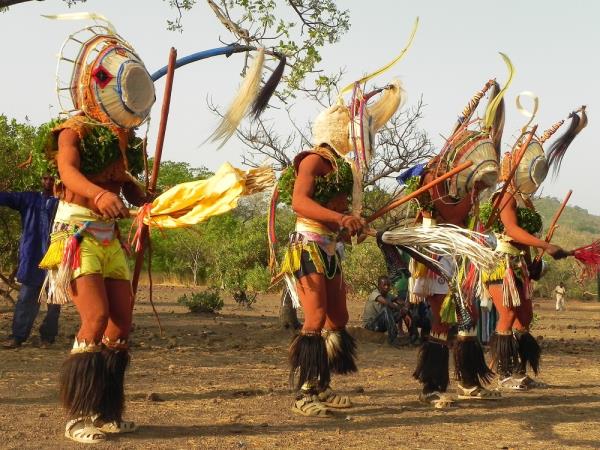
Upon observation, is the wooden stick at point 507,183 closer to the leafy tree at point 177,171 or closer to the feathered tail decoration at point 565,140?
the feathered tail decoration at point 565,140

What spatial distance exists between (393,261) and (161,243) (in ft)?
94.5

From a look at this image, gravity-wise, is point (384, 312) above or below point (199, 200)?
below

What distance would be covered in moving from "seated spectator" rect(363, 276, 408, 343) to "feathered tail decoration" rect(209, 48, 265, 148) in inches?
240

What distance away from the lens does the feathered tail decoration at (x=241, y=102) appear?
4906 millimetres

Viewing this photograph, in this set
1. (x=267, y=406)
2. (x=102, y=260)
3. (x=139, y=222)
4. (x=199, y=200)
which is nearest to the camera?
(x=199, y=200)

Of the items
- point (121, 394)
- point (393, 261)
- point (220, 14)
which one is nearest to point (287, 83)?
point (220, 14)

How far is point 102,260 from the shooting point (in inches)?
189

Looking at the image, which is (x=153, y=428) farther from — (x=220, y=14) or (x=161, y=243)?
(x=161, y=243)

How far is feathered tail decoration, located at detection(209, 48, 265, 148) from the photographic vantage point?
4.91m

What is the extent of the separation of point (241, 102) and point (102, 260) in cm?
121

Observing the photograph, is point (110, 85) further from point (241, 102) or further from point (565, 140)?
point (565, 140)

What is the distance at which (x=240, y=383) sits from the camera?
7.20m

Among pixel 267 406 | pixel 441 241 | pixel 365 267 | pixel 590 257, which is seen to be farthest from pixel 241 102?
pixel 365 267

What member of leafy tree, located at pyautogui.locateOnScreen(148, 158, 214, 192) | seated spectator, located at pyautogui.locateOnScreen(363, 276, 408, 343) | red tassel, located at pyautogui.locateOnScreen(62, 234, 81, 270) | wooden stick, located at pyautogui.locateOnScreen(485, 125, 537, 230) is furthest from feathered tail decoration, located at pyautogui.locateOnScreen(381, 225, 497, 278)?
leafy tree, located at pyautogui.locateOnScreen(148, 158, 214, 192)
